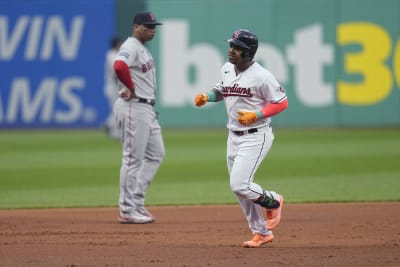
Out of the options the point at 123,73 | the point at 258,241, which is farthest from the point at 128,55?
the point at 258,241

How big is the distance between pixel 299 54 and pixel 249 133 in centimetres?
1484

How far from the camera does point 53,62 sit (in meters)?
23.4

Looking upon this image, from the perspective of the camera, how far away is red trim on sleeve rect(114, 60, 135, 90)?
9.76 m

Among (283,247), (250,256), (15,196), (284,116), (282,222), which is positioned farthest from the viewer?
(284,116)

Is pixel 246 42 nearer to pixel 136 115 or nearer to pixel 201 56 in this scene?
pixel 136 115

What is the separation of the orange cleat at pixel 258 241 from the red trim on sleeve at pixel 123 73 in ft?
7.93

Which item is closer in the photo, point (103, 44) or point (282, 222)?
point (282, 222)

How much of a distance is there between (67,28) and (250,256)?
16597 millimetres

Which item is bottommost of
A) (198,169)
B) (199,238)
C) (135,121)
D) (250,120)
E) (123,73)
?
(198,169)

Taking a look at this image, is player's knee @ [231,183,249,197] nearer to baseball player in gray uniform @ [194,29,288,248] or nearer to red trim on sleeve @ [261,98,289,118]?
baseball player in gray uniform @ [194,29,288,248]

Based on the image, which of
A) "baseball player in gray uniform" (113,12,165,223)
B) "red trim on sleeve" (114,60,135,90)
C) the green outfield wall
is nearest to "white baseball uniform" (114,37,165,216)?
"baseball player in gray uniform" (113,12,165,223)

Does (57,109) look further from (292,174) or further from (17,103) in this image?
(292,174)

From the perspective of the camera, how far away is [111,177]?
14312 mm

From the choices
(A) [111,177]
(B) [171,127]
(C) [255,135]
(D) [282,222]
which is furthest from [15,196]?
(B) [171,127]
